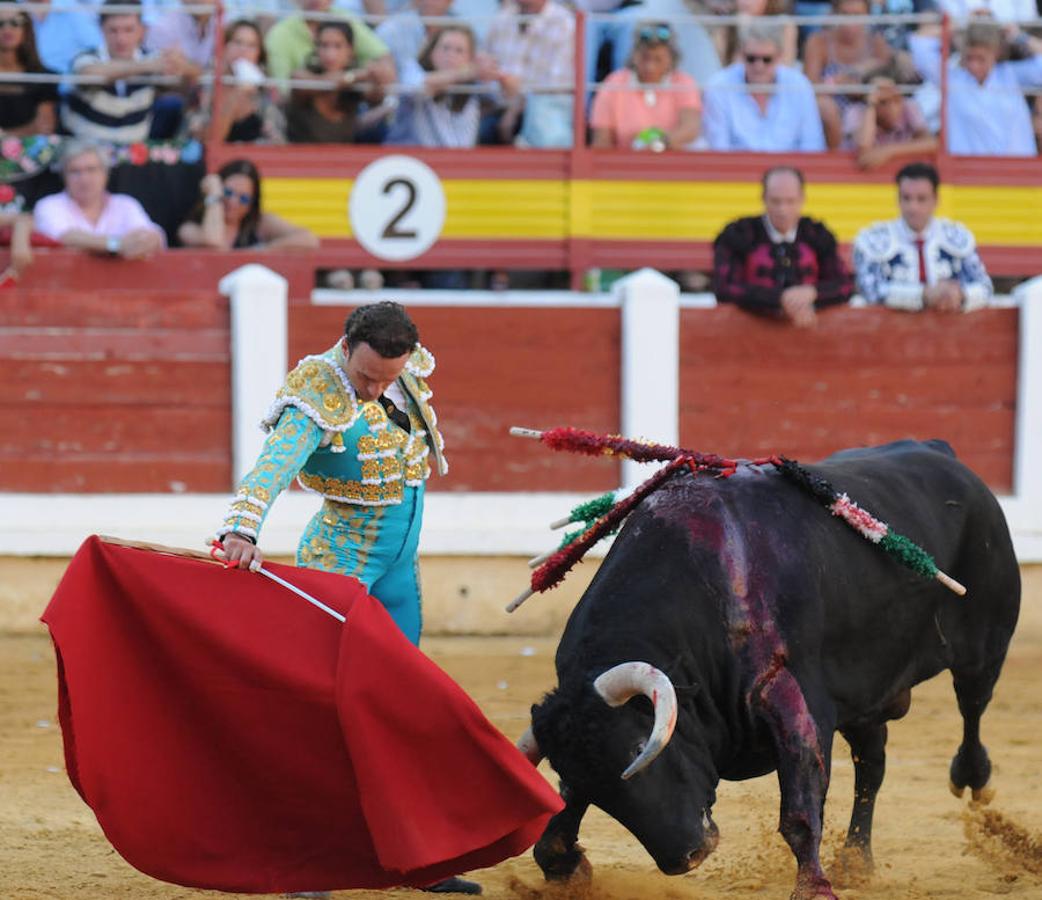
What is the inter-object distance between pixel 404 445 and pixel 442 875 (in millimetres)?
897

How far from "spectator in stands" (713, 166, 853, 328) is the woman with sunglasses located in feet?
5.79

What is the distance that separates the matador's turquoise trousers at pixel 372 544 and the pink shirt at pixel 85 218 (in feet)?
10.7

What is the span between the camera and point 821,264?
6.74m

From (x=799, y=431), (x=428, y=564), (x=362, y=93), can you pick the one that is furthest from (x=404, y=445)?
(x=362, y=93)

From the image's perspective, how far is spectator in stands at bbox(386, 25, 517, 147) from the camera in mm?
7750

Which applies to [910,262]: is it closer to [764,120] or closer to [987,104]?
[764,120]

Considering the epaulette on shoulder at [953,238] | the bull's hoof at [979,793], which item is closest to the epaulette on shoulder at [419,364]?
the bull's hoof at [979,793]

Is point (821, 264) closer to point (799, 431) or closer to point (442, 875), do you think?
point (799, 431)

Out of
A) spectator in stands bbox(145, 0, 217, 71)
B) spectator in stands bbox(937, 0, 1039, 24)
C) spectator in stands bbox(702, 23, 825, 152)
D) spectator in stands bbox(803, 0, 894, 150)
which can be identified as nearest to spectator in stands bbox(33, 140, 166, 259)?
spectator in stands bbox(145, 0, 217, 71)

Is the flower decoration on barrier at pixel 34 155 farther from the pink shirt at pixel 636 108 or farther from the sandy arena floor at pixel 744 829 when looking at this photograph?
the sandy arena floor at pixel 744 829

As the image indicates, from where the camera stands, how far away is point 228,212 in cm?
715

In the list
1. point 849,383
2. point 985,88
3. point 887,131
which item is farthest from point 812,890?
point 985,88

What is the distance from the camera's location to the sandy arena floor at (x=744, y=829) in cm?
387

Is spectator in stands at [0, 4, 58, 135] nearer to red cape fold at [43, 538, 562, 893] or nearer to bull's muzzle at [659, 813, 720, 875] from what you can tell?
red cape fold at [43, 538, 562, 893]
